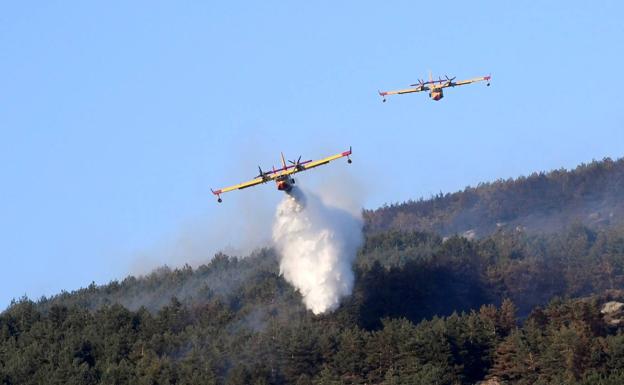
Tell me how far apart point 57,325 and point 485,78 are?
5393 centimetres

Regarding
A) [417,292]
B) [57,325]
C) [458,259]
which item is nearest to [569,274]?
[458,259]

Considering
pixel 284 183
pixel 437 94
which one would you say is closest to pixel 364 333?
pixel 284 183

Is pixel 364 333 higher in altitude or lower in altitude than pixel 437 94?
lower

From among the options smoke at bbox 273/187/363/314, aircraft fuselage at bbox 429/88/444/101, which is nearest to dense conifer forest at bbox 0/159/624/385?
smoke at bbox 273/187/363/314

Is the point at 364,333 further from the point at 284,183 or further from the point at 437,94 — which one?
Answer: the point at 437,94

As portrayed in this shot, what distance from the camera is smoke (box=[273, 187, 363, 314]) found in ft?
499

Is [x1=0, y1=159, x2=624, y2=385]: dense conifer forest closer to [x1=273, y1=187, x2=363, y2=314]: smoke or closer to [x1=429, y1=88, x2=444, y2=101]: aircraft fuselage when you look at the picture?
[x1=273, y1=187, x2=363, y2=314]: smoke

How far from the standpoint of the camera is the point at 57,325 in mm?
172000

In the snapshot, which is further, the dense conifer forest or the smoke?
the smoke

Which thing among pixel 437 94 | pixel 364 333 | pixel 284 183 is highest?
pixel 437 94

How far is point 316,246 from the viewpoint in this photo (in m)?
152

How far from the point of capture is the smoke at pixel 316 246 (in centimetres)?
15212

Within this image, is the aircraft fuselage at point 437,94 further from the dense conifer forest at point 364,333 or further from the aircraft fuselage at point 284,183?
the dense conifer forest at point 364,333

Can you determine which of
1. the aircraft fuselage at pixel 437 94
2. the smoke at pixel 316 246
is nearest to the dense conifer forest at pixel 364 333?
the smoke at pixel 316 246
